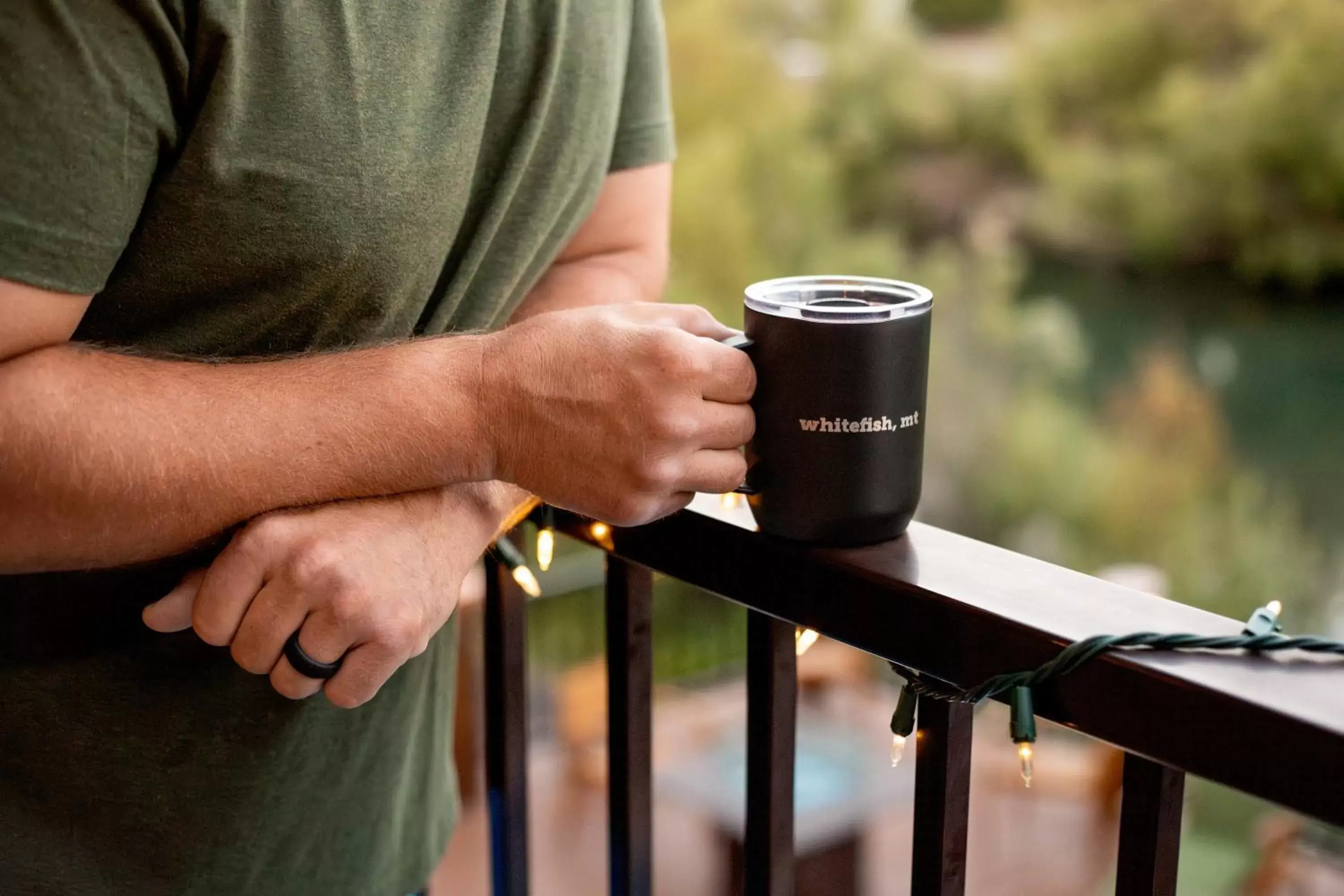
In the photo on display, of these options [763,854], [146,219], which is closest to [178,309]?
[146,219]

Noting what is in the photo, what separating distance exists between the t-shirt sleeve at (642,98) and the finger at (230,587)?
1.62ft

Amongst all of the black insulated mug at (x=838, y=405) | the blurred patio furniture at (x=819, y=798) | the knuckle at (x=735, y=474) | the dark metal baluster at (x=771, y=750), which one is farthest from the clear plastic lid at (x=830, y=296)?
the blurred patio furniture at (x=819, y=798)

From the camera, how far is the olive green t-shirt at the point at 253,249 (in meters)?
0.70

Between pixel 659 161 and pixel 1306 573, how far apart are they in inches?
404

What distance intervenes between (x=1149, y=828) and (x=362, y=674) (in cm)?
48

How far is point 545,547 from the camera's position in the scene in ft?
3.16

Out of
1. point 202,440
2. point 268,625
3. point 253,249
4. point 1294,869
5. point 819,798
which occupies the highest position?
point 253,249

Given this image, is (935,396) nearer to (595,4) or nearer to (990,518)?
(990,518)

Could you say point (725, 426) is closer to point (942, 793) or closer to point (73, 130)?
point (942, 793)

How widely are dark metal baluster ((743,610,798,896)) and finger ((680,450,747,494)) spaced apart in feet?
0.32

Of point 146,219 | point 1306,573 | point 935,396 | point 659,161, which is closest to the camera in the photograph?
point 146,219

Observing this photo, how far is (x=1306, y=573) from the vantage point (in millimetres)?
10023

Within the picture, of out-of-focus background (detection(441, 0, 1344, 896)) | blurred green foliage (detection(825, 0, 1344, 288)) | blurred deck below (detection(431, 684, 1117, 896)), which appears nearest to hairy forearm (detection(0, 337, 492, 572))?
blurred deck below (detection(431, 684, 1117, 896))

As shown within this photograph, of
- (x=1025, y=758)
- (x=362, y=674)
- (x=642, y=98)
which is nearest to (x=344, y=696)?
(x=362, y=674)
